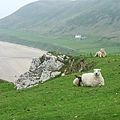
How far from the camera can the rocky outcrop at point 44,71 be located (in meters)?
49.1

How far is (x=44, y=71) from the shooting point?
5044 cm

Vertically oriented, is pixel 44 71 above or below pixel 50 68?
below

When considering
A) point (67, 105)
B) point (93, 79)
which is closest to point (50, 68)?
point (93, 79)

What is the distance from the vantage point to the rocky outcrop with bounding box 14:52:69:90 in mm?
49094

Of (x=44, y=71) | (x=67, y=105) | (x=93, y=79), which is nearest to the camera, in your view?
(x=67, y=105)

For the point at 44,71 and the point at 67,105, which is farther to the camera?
the point at 44,71

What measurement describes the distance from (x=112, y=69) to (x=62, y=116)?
1927 centimetres

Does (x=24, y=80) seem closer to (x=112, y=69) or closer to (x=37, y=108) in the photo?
(x=112, y=69)

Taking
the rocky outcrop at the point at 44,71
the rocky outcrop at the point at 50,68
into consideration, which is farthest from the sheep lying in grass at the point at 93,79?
the rocky outcrop at the point at 44,71

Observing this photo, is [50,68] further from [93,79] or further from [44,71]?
[93,79]

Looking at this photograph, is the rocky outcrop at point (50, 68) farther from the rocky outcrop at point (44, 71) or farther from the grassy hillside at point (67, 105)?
the grassy hillside at point (67, 105)

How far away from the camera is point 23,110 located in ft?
77.4

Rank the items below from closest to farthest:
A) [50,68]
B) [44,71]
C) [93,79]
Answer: [93,79] < [44,71] < [50,68]

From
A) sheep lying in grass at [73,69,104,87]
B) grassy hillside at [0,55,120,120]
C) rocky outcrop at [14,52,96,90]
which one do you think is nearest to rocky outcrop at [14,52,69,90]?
rocky outcrop at [14,52,96,90]
